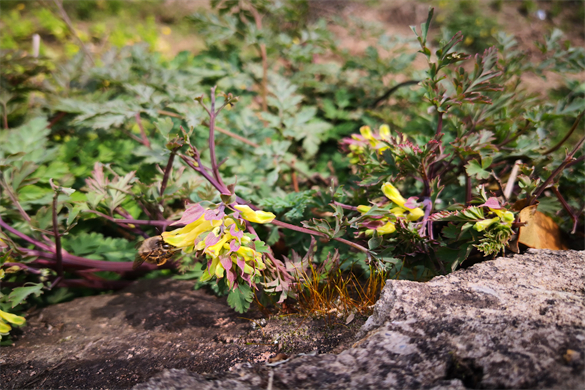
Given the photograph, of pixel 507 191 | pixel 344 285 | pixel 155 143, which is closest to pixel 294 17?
pixel 155 143

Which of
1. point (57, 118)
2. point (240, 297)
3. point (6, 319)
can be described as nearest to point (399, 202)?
point (240, 297)

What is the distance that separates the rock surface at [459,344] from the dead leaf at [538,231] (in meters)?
0.23

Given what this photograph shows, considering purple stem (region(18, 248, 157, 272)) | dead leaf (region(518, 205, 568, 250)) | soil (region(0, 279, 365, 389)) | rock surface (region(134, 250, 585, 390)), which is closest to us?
rock surface (region(134, 250, 585, 390))

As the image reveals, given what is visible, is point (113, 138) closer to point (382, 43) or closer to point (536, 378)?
point (382, 43)

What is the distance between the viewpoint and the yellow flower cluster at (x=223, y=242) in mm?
1260

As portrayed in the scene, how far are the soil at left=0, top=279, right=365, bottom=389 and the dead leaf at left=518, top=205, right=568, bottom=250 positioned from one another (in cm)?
80

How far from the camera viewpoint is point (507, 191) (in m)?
1.81

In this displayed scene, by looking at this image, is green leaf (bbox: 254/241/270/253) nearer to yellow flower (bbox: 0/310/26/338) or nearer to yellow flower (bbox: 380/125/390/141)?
yellow flower (bbox: 380/125/390/141)

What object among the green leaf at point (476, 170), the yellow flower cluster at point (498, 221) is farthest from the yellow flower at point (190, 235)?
the green leaf at point (476, 170)

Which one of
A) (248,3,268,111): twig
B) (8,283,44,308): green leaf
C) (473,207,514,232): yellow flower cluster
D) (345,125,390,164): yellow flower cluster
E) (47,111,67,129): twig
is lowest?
(8,283,44,308): green leaf

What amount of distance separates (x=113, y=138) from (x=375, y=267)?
2.07 meters

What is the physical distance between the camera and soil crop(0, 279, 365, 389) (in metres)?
1.36

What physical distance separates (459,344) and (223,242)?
78cm

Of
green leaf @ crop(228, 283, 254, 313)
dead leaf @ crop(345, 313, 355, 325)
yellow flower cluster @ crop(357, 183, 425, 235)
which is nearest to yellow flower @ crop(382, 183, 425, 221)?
yellow flower cluster @ crop(357, 183, 425, 235)
